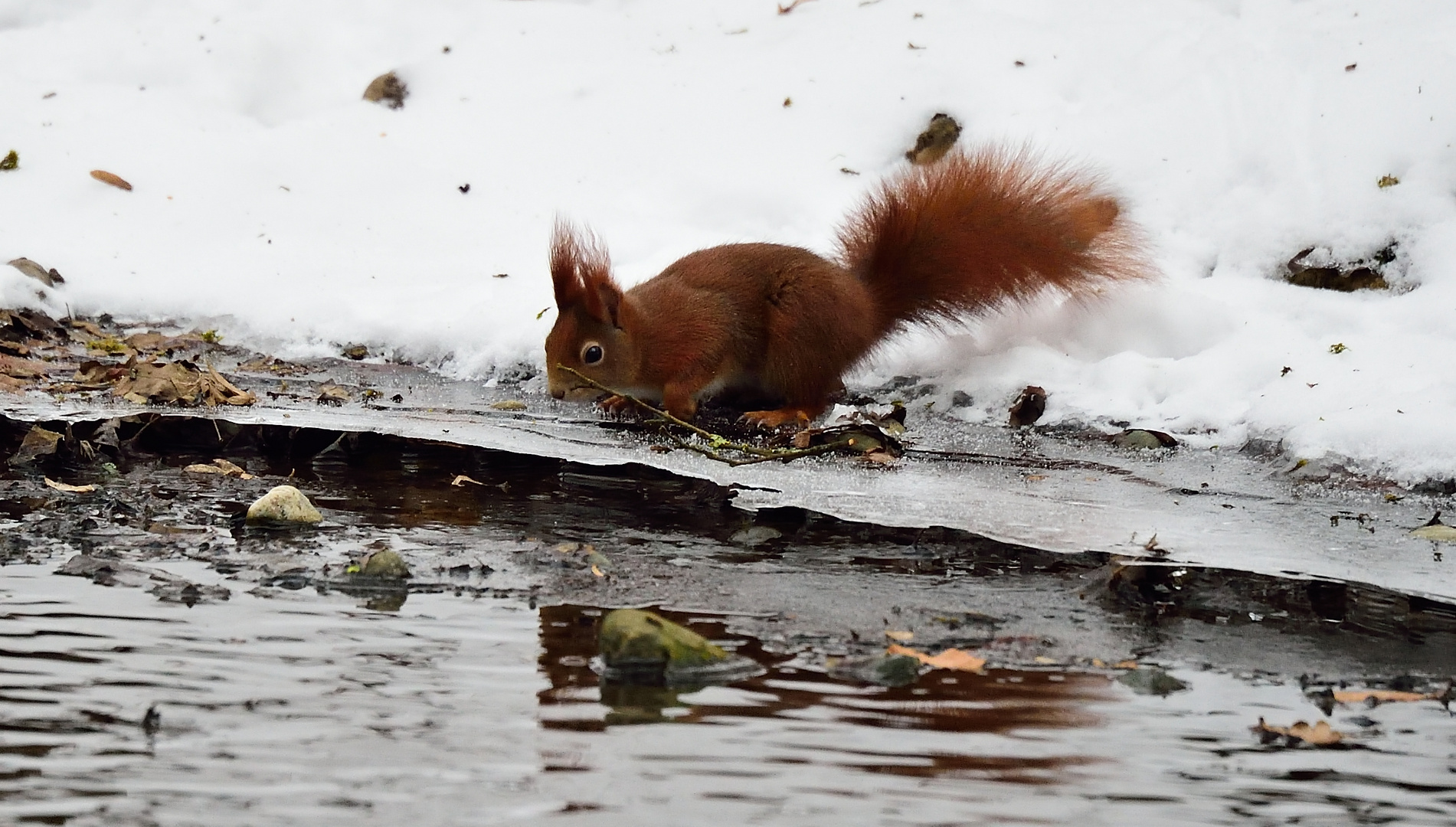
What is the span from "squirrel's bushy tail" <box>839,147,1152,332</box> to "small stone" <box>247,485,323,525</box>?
88.2 inches

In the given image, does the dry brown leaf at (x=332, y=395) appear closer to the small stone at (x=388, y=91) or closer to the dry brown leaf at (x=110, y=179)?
the dry brown leaf at (x=110, y=179)

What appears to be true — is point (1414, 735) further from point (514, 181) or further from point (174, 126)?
point (174, 126)

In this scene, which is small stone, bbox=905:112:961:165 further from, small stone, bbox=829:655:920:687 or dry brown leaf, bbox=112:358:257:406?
small stone, bbox=829:655:920:687

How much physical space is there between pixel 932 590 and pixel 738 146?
3946 mm

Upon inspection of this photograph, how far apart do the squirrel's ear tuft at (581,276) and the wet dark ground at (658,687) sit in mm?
1414

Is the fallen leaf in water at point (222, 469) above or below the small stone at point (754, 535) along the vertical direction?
above

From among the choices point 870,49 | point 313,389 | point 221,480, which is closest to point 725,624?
point 221,480

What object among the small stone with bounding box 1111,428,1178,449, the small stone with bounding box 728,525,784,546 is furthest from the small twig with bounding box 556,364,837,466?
the small stone with bounding box 1111,428,1178,449

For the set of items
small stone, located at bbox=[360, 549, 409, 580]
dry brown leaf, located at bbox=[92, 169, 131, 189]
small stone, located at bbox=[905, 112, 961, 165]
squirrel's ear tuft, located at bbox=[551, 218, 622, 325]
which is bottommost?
small stone, located at bbox=[360, 549, 409, 580]

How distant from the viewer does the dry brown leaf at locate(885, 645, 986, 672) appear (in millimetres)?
1881

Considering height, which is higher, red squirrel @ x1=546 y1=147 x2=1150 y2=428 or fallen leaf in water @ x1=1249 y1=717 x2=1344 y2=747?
red squirrel @ x1=546 y1=147 x2=1150 y2=428

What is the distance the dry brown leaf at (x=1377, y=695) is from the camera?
180 cm

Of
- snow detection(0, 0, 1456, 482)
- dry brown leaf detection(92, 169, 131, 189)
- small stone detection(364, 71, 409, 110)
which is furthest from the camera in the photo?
small stone detection(364, 71, 409, 110)

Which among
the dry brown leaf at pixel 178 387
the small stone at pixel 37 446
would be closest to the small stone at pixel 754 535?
the small stone at pixel 37 446
